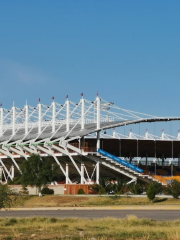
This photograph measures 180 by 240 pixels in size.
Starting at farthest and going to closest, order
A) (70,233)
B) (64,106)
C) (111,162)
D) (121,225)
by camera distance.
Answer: (64,106), (111,162), (121,225), (70,233)

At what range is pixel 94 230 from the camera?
26.0 meters

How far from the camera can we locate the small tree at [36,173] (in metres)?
70.2

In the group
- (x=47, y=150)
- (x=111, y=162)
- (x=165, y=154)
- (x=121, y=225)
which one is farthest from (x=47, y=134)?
(x=121, y=225)

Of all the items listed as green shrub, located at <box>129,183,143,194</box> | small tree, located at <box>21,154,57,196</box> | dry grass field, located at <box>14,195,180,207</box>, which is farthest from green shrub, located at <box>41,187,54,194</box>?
green shrub, located at <box>129,183,143,194</box>

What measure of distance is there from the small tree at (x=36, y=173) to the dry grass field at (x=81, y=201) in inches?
138

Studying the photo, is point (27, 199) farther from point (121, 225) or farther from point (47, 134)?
point (121, 225)

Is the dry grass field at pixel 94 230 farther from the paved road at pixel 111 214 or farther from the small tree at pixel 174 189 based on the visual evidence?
the small tree at pixel 174 189

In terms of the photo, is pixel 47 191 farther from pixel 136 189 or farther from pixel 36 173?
pixel 136 189

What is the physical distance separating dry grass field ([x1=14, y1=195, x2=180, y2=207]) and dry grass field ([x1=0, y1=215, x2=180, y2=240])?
25376mm

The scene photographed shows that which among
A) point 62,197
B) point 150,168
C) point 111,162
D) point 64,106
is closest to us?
point 62,197

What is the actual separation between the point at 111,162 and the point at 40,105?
18633mm

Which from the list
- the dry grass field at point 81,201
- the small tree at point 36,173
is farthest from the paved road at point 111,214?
the small tree at point 36,173

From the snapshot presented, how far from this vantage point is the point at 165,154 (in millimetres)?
101250

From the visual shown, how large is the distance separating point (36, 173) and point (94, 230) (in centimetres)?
4545
